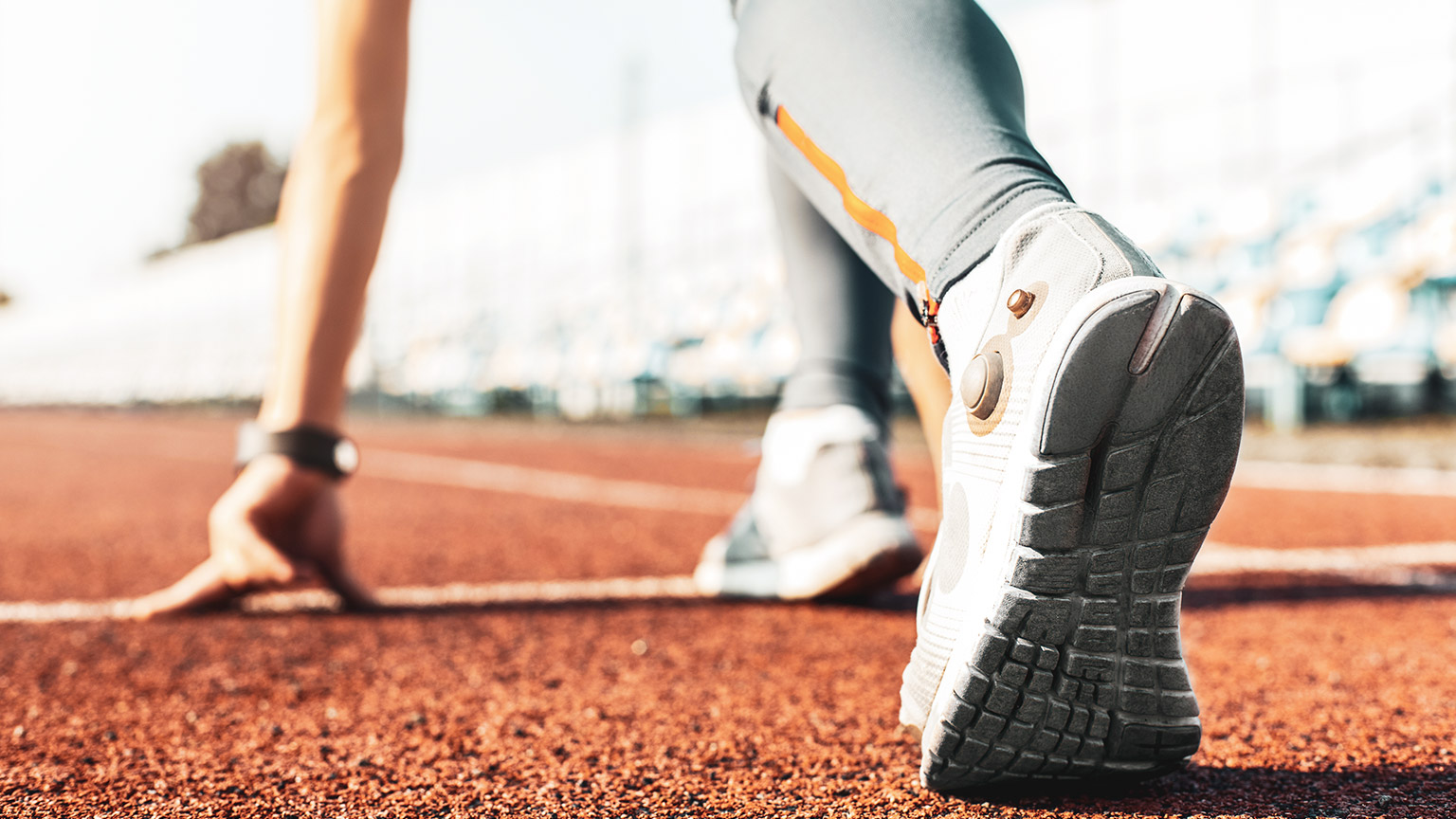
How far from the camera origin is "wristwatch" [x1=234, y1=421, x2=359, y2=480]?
122cm

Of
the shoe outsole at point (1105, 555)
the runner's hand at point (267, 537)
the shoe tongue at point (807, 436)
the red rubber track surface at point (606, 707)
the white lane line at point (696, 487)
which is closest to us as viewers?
the shoe outsole at point (1105, 555)

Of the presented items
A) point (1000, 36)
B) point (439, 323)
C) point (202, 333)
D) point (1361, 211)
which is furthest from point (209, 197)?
point (1000, 36)

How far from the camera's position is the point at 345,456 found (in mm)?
1268

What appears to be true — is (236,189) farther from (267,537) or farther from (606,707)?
(606,707)

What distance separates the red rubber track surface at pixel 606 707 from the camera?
68 centimetres

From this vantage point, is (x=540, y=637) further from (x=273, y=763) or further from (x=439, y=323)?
(x=439, y=323)

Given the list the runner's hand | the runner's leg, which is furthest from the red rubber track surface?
the runner's leg

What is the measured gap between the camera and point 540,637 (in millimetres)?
1188

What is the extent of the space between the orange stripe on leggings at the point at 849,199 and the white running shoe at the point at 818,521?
569 millimetres

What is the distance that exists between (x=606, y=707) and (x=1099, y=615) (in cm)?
43

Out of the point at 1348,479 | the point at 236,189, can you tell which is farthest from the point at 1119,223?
the point at 236,189

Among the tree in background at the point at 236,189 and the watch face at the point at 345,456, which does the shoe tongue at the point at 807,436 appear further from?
the tree in background at the point at 236,189

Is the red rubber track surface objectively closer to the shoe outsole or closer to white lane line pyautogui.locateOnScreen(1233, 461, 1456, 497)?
the shoe outsole

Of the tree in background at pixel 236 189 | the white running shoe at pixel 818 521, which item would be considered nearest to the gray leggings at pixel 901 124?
the white running shoe at pixel 818 521
